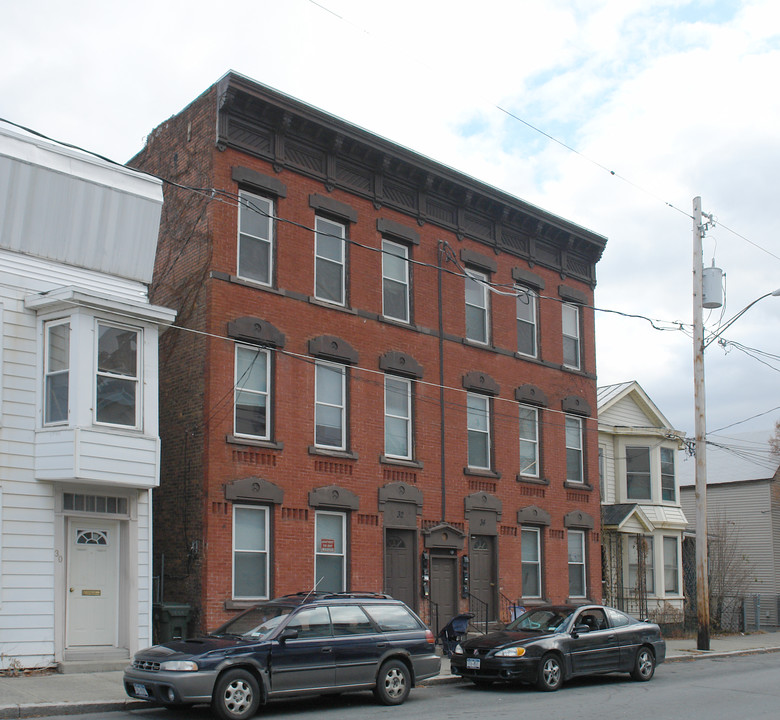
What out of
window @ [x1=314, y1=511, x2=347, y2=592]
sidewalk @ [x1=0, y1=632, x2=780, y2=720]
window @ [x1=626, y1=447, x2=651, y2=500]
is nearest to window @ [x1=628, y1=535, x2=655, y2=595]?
window @ [x1=626, y1=447, x2=651, y2=500]

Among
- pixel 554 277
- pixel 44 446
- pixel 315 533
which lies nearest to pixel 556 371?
pixel 554 277

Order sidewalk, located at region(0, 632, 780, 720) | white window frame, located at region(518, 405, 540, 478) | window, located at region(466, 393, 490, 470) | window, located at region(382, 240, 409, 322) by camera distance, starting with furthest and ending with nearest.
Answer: white window frame, located at region(518, 405, 540, 478), window, located at region(466, 393, 490, 470), window, located at region(382, 240, 409, 322), sidewalk, located at region(0, 632, 780, 720)

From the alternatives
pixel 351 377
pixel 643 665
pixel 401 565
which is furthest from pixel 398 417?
pixel 643 665

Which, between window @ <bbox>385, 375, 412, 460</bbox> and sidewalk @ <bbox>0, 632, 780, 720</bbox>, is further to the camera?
window @ <bbox>385, 375, 412, 460</bbox>

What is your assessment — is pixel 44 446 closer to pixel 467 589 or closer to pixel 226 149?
pixel 226 149

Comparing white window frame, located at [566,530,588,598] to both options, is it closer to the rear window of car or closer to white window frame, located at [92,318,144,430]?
the rear window of car

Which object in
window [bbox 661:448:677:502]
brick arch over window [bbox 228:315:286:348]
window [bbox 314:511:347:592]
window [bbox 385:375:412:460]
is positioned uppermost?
brick arch over window [bbox 228:315:286:348]

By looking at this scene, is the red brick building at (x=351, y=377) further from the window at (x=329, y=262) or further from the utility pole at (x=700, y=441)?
the utility pole at (x=700, y=441)

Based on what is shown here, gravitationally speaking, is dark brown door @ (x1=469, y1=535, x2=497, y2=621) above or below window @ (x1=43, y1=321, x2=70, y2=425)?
below

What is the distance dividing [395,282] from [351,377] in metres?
2.88

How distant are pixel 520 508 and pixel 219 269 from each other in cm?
1031

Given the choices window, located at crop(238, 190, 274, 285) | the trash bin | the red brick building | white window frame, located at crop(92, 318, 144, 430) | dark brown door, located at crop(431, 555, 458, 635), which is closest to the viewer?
white window frame, located at crop(92, 318, 144, 430)

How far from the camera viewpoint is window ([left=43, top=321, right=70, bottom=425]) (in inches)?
609

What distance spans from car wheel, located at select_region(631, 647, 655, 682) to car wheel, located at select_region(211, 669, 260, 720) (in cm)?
779
